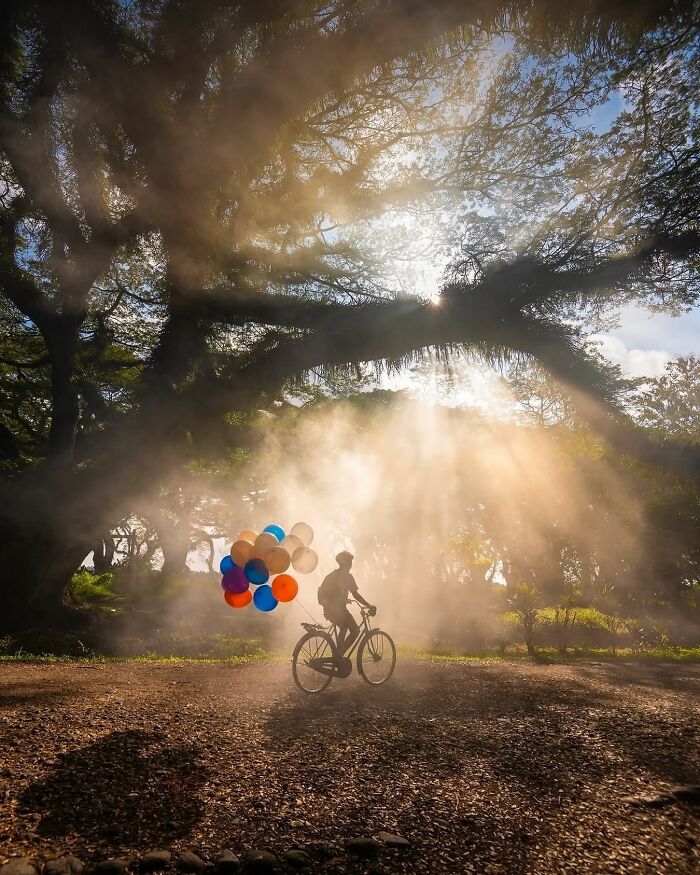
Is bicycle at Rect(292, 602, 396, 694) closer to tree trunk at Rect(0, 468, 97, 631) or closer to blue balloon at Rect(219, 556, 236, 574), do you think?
blue balloon at Rect(219, 556, 236, 574)

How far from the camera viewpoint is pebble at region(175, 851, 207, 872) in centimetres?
231

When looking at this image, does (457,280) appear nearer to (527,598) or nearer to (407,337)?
(407,337)

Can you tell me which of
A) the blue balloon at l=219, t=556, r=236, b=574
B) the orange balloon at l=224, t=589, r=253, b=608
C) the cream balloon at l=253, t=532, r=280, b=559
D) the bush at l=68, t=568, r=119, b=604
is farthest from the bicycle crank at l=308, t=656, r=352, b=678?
the bush at l=68, t=568, r=119, b=604

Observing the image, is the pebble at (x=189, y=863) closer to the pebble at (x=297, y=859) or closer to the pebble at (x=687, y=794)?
the pebble at (x=297, y=859)

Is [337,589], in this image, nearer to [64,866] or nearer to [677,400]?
[64,866]

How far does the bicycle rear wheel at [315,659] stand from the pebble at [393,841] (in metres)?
4.36

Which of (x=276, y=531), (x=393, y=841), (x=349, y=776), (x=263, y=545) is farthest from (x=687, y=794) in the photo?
(x=276, y=531)

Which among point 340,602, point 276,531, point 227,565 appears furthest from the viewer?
point 276,531

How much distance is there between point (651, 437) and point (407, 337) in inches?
220

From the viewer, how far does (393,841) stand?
2.61 meters

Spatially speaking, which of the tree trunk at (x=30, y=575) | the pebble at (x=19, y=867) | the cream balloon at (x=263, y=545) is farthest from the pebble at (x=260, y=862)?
the tree trunk at (x=30, y=575)

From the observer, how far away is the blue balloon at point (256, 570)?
741 cm

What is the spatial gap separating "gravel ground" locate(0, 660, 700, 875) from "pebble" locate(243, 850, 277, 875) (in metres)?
0.13

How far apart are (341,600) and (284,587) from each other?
102cm
